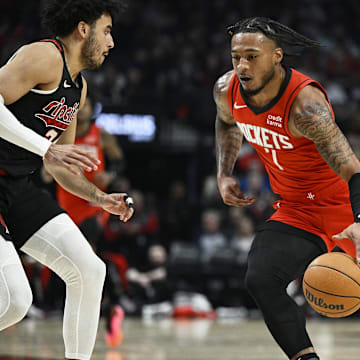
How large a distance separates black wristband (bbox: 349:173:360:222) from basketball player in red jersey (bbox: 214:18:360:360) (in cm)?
1

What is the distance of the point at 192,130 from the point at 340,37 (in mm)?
5081

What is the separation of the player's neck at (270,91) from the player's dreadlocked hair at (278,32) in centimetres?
14

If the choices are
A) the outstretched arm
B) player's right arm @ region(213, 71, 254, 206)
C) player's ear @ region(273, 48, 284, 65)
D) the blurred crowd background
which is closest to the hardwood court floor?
the blurred crowd background

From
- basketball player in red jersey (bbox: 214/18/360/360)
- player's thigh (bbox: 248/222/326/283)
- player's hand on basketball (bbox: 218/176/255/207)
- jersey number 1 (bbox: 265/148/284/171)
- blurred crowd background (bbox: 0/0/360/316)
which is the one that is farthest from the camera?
blurred crowd background (bbox: 0/0/360/316)

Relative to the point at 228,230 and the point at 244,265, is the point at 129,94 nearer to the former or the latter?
the point at 228,230

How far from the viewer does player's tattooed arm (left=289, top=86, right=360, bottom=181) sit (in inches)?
128

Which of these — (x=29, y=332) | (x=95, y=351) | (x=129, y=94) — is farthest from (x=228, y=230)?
(x=95, y=351)

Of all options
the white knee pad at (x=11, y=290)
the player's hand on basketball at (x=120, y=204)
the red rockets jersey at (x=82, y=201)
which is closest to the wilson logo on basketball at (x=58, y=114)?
the player's hand on basketball at (x=120, y=204)

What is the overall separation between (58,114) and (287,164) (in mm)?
1246

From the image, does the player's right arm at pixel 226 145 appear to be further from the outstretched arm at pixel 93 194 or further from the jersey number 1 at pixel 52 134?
the jersey number 1 at pixel 52 134

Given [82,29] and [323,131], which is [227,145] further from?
[82,29]

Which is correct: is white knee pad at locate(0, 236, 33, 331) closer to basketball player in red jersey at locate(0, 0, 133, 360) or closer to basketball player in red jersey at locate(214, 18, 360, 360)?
basketball player in red jersey at locate(0, 0, 133, 360)

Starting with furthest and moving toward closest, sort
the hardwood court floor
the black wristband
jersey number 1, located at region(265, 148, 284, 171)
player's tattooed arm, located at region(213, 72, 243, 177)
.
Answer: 1. the hardwood court floor
2. player's tattooed arm, located at region(213, 72, 243, 177)
3. jersey number 1, located at region(265, 148, 284, 171)
4. the black wristband

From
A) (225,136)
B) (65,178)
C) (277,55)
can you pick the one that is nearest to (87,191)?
(65,178)
